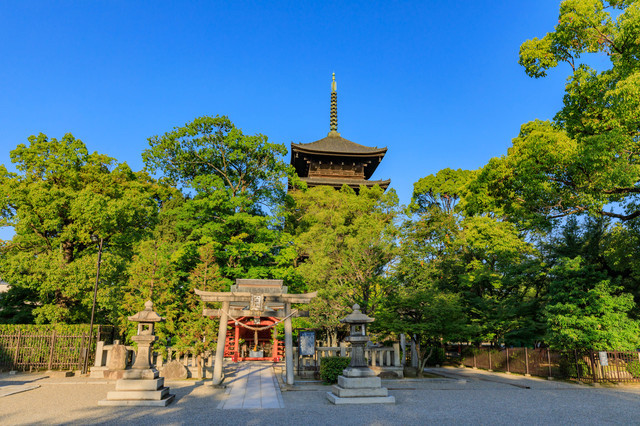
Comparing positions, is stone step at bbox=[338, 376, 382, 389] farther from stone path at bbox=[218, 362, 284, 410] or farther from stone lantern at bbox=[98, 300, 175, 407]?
stone lantern at bbox=[98, 300, 175, 407]

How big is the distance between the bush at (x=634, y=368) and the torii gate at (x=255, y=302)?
1194cm

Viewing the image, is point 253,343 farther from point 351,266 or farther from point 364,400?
point 364,400

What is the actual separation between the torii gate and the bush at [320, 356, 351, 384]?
127 centimetres

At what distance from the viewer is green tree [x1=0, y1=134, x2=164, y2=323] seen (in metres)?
17.7

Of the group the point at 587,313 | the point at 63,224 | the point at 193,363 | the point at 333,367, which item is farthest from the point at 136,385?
the point at 587,313

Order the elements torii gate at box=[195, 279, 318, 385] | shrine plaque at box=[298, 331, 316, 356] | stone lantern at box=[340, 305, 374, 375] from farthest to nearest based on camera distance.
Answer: shrine plaque at box=[298, 331, 316, 356]
torii gate at box=[195, 279, 318, 385]
stone lantern at box=[340, 305, 374, 375]

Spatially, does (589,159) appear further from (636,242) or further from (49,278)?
(49,278)

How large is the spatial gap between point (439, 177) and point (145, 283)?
25.3 m

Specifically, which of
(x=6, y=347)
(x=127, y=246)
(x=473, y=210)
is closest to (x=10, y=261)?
(x=6, y=347)

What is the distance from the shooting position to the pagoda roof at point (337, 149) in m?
37.3

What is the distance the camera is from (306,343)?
1537 centimetres

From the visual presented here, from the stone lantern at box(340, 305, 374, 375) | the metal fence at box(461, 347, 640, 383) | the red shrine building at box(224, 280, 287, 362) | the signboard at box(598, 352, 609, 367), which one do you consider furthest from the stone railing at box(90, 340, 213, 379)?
the signboard at box(598, 352, 609, 367)

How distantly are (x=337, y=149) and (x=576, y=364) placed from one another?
28.0 m

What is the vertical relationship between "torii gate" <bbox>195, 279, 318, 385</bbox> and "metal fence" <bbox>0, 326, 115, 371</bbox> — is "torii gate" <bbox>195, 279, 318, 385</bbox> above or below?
above
